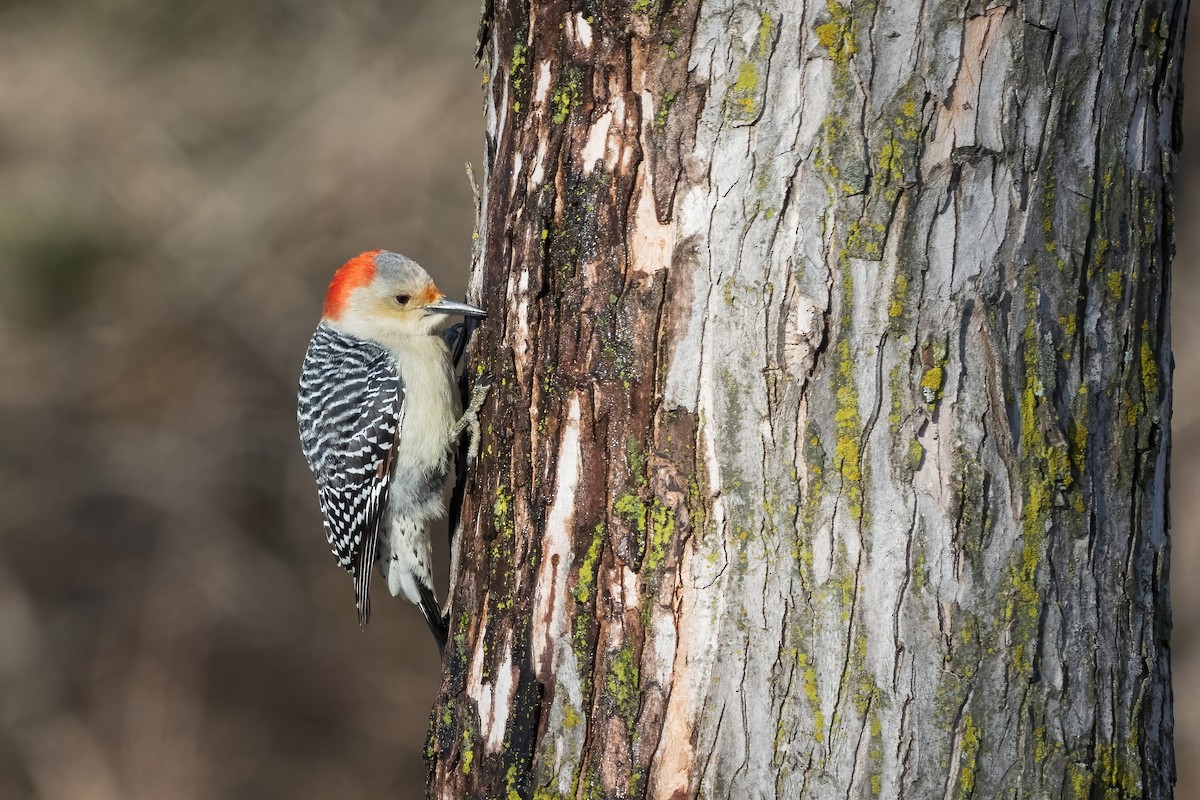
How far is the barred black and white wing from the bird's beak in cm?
22

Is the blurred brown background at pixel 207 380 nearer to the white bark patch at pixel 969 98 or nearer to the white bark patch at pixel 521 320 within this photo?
the white bark patch at pixel 521 320

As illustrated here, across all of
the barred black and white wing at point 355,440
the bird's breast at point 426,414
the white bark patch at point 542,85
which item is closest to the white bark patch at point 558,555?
the white bark patch at point 542,85

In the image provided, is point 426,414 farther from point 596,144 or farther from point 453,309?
point 596,144

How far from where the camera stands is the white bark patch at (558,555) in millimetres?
2252

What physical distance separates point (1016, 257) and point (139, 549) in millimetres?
7410

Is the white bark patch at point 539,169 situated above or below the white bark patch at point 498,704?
above

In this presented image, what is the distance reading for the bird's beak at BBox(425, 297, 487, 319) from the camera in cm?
268

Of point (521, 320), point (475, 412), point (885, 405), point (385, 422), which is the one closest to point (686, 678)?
point (885, 405)

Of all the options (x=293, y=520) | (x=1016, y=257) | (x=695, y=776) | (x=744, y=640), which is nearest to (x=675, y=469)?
(x=744, y=640)

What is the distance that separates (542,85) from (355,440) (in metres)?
1.71

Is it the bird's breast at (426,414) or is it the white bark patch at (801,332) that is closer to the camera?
the white bark patch at (801,332)

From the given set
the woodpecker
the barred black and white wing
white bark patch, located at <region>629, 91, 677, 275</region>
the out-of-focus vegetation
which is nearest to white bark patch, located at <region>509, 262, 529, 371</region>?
white bark patch, located at <region>629, 91, 677, 275</region>

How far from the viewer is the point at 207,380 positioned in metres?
8.11

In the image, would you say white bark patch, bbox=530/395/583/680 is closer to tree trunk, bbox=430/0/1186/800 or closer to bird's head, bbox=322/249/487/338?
tree trunk, bbox=430/0/1186/800
